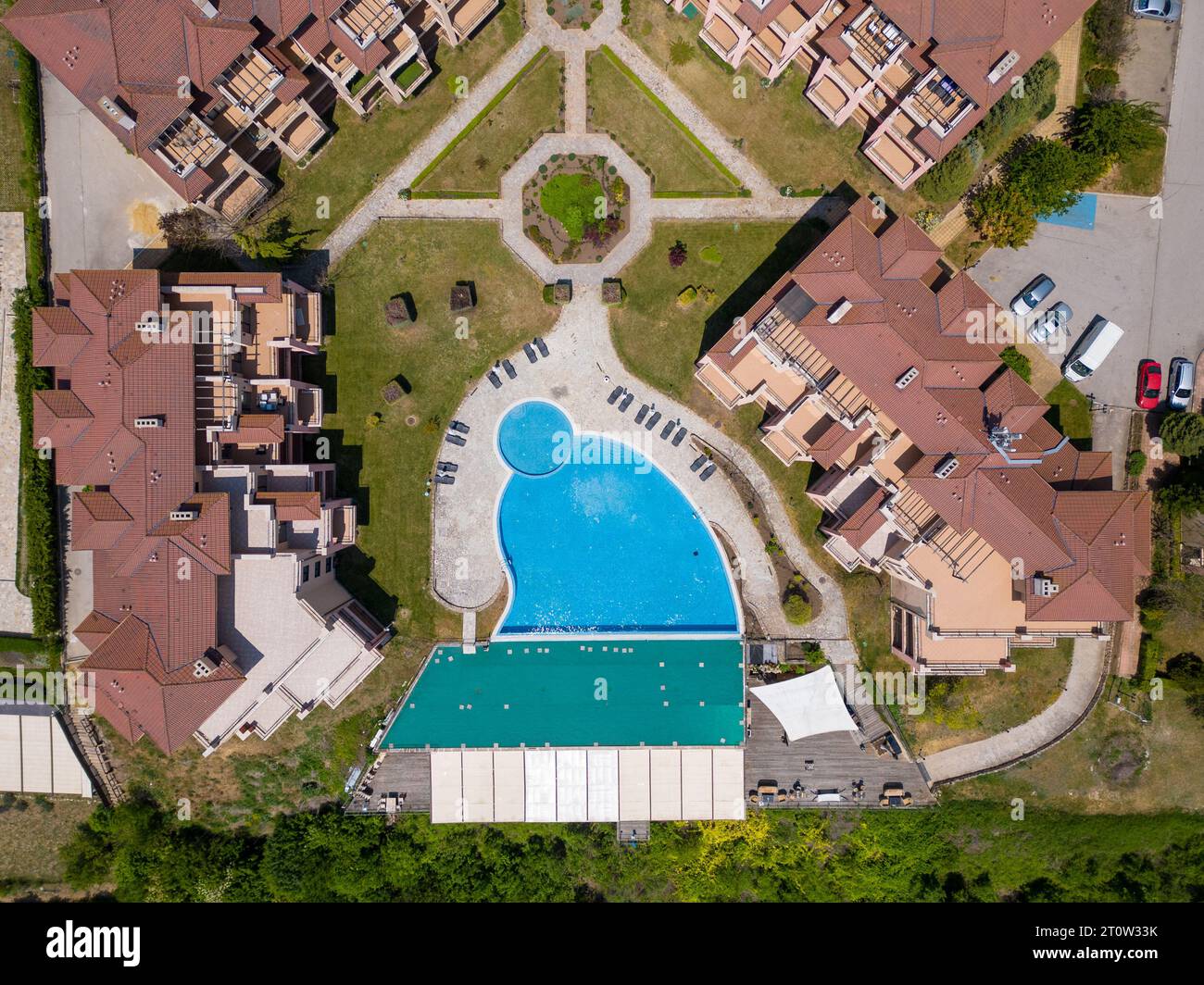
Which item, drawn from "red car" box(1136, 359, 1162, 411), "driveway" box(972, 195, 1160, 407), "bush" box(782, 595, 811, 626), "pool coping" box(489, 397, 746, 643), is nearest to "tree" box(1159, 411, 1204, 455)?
"red car" box(1136, 359, 1162, 411)

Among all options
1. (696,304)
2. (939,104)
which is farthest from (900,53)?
(696,304)

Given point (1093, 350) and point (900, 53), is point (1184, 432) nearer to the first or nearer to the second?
point (1093, 350)

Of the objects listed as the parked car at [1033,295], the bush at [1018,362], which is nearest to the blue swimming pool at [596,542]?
the bush at [1018,362]

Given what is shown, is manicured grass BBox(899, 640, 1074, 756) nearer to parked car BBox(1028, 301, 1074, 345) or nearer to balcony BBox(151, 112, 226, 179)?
parked car BBox(1028, 301, 1074, 345)

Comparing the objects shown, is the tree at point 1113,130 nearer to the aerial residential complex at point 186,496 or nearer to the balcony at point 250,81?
the balcony at point 250,81
